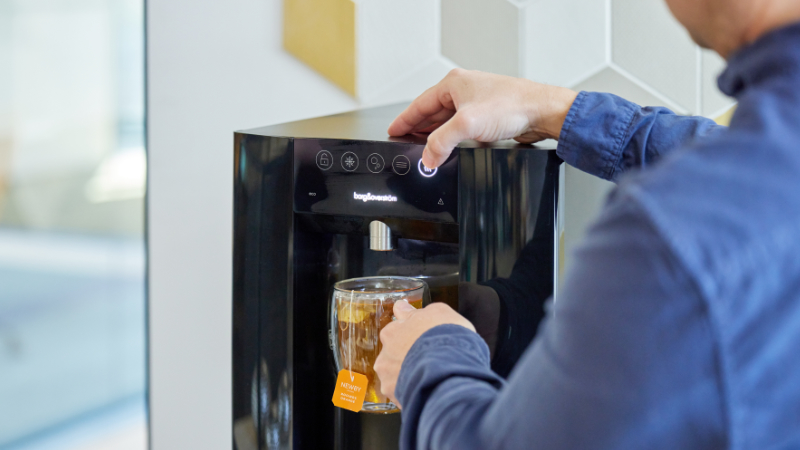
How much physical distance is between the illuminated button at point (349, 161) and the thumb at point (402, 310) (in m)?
0.16

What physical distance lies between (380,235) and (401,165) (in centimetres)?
9

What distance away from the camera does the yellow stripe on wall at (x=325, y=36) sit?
45.6 inches

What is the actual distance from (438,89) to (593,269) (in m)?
0.50

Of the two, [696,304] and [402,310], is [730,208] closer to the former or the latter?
[696,304]

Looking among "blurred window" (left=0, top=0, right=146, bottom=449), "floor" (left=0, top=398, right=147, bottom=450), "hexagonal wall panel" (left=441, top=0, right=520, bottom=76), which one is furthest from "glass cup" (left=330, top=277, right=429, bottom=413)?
"floor" (left=0, top=398, right=147, bottom=450)

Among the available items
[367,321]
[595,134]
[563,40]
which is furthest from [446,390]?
[563,40]

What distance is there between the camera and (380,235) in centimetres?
72

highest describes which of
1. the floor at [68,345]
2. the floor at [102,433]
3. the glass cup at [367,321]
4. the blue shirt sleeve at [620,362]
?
the blue shirt sleeve at [620,362]

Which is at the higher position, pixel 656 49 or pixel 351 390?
pixel 656 49

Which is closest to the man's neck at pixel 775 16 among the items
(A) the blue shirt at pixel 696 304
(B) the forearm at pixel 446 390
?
(A) the blue shirt at pixel 696 304

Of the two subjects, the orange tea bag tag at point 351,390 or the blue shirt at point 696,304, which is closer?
the blue shirt at point 696,304

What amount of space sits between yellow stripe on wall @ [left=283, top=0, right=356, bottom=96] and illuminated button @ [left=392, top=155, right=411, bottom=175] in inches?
21.1

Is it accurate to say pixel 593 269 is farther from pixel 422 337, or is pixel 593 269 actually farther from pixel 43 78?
pixel 43 78

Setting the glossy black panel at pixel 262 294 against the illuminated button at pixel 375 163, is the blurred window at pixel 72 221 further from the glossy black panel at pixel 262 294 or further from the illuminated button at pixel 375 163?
the illuminated button at pixel 375 163
